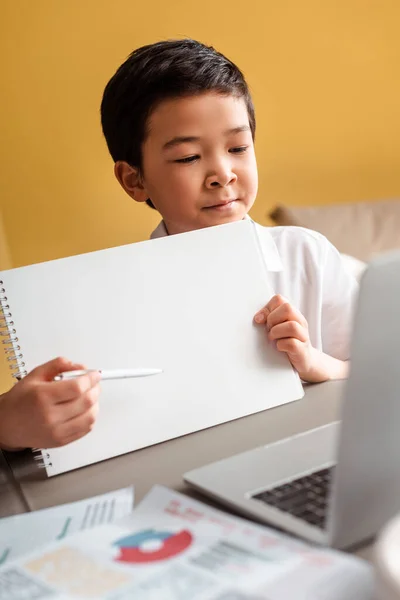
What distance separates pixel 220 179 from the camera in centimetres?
111

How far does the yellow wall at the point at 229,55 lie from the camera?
1.83 metres

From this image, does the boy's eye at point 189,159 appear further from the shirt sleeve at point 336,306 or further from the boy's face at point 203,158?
the shirt sleeve at point 336,306

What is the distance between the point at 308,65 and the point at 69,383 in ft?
5.01

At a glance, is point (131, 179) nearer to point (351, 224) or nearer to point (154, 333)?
point (154, 333)

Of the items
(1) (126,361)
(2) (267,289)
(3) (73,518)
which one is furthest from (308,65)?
(3) (73,518)

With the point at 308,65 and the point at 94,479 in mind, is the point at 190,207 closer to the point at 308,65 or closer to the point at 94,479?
the point at 94,479

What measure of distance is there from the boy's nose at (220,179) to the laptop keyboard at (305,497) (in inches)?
23.5

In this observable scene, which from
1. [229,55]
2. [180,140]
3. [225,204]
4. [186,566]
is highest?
[229,55]

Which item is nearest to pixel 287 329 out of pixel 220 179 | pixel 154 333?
pixel 154 333

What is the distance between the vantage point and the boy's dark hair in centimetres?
114

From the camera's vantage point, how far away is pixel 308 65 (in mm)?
2023

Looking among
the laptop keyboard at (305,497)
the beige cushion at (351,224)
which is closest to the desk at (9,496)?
the laptop keyboard at (305,497)

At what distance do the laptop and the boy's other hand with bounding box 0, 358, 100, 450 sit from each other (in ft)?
0.62

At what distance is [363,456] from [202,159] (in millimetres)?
725
